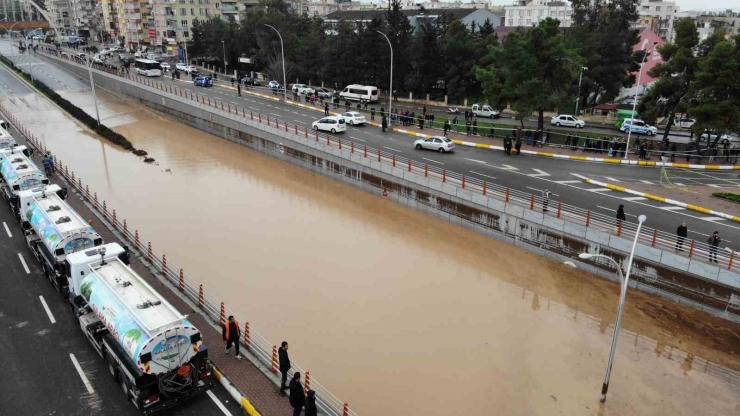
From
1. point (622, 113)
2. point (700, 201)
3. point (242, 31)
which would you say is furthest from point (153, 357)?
point (242, 31)

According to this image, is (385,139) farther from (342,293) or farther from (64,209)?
(64,209)

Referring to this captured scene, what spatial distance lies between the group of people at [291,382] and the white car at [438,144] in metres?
24.3

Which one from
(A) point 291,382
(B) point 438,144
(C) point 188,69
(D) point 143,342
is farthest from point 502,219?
(C) point 188,69

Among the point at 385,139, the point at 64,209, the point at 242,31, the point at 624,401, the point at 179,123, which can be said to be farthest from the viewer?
the point at 242,31

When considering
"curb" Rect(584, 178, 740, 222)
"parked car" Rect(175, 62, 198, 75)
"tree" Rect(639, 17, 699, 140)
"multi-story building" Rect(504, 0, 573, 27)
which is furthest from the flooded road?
"multi-story building" Rect(504, 0, 573, 27)

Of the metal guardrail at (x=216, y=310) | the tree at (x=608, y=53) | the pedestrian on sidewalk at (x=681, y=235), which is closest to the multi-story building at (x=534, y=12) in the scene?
the tree at (x=608, y=53)

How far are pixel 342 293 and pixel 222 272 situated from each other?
231 inches

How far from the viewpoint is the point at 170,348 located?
1336 cm

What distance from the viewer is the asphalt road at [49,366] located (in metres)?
14.3

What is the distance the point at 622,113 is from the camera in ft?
165

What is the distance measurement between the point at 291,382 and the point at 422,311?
8.99 meters

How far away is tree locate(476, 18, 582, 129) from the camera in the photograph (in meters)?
40.0

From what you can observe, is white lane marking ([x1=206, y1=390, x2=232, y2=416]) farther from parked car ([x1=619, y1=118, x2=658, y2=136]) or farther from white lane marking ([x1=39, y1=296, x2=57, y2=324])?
parked car ([x1=619, y1=118, x2=658, y2=136])

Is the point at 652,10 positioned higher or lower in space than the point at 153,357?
higher
